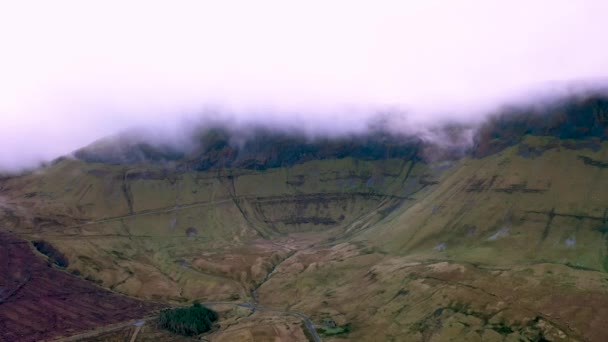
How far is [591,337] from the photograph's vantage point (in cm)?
19600

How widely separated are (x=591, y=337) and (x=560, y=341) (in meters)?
11.4

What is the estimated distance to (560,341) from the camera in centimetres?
19838
